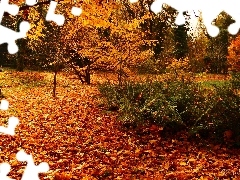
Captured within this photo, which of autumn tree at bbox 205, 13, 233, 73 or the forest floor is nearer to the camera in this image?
the forest floor

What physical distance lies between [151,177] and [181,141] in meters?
2.07

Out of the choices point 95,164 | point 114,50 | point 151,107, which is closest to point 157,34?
point 114,50

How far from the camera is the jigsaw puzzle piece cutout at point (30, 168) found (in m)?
4.46

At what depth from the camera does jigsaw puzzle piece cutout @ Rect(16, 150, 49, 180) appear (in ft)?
14.6

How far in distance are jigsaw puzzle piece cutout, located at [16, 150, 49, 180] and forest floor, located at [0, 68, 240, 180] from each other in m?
0.09

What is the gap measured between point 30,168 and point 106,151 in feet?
5.79

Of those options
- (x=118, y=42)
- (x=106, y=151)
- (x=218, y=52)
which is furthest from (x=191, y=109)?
(x=218, y=52)

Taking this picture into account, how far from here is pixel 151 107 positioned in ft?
24.4

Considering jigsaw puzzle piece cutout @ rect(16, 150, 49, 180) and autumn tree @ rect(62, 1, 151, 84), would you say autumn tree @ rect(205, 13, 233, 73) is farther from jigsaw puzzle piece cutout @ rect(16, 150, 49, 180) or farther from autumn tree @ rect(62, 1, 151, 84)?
jigsaw puzzle piece cutout @ rect(16, 150, 49, 180)

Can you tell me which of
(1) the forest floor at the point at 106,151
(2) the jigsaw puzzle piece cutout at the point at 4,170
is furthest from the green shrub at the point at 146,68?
(2) the jigsaw puzzle piece cutout at the point at 4,170

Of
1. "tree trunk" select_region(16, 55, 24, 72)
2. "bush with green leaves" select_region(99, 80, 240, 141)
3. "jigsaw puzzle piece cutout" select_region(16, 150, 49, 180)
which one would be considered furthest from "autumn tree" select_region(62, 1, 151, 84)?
"tree trunk" select_region(16, 55, 24, 72)

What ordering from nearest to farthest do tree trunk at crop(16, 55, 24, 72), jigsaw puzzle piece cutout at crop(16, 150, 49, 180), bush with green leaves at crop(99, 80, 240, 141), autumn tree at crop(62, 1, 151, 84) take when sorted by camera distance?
1. jigsaw puzzle piece cutout at crop(16, 150, 49, 180)
2. bush with green leaves at crop(99, 80, 240, 141)
3. autumn tree at crop(62, 1, 151, 84)
4. tree trunk at crop(16, 55, 24, 72)

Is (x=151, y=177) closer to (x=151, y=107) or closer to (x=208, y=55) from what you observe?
(x=151, y=107)

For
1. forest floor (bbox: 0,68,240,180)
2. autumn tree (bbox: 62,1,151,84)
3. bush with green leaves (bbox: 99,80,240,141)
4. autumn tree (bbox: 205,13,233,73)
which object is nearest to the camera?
forest floor (bbox: 0,68,240,180)
